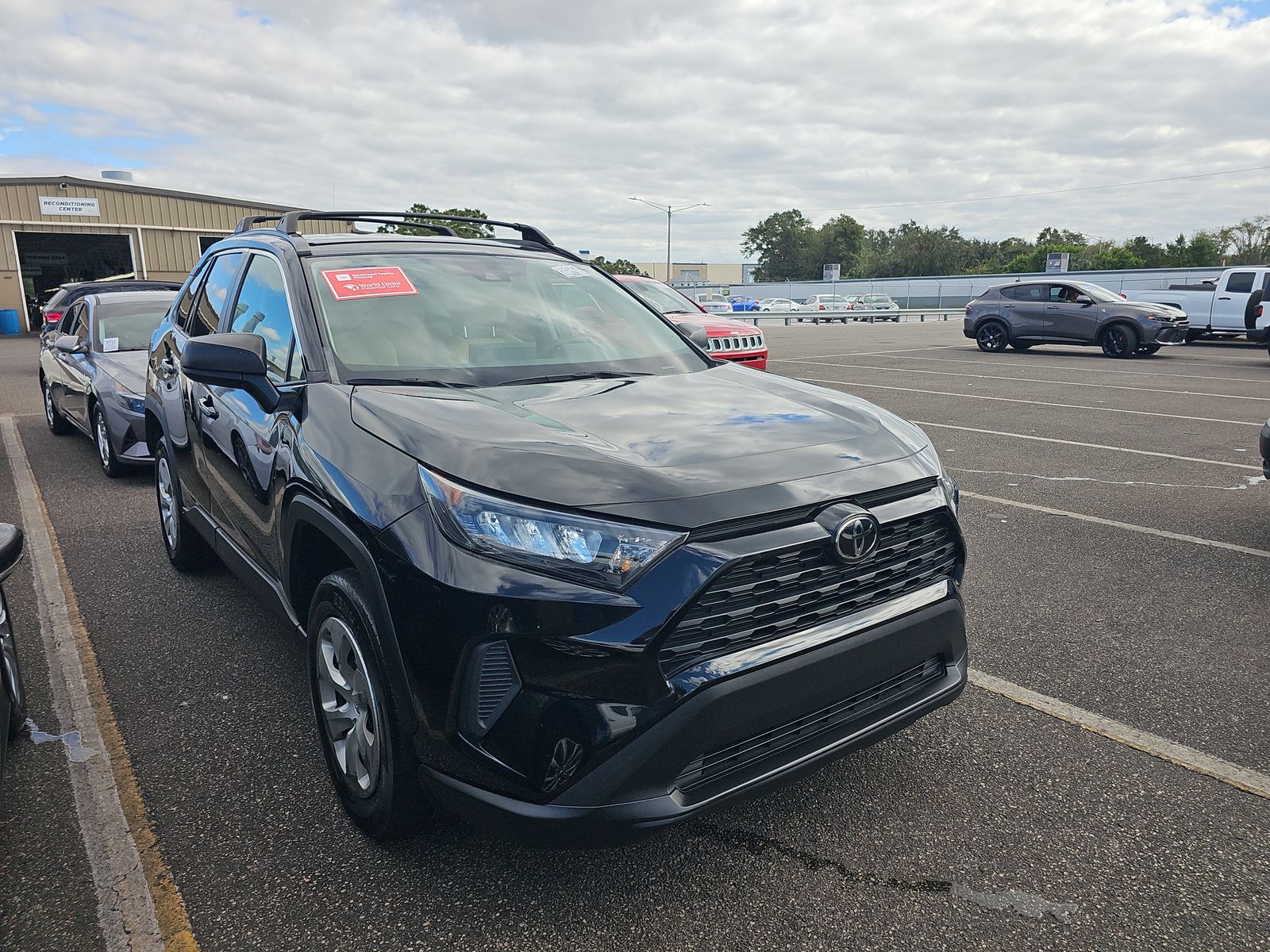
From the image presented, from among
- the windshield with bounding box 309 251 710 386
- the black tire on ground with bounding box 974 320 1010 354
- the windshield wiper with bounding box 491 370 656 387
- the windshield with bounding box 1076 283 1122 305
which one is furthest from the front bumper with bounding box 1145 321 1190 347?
the windshield wiper with bounding box 491 370 656 387

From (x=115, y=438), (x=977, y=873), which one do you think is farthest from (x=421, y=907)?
(x=115, y=438)

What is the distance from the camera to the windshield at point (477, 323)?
10.0 ft

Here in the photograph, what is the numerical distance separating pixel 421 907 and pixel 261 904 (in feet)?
1.40

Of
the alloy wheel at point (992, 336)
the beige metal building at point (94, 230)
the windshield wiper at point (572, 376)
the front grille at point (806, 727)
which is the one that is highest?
the beige metal building at point (94, 230)

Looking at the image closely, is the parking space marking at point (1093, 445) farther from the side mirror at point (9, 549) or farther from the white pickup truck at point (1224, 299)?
the white pickup truck at point (1224, 299)

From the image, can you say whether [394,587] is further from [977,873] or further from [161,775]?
[977,873]

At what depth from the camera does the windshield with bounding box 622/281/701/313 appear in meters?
12.4

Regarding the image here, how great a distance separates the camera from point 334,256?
11.3ft

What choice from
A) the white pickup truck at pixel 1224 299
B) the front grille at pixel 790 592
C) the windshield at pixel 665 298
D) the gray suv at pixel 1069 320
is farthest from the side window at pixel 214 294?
the white pickup truck at pixel 1224 299

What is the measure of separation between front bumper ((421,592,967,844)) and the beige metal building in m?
39.7

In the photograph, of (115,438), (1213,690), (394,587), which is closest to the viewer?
(394,587)

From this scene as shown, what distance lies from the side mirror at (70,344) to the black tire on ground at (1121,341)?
1849cm

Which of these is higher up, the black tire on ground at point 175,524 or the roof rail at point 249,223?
the roof rail at point 249,223

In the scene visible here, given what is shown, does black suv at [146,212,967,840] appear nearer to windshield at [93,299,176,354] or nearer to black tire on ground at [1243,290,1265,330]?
windshield at [93,299,176,354]
